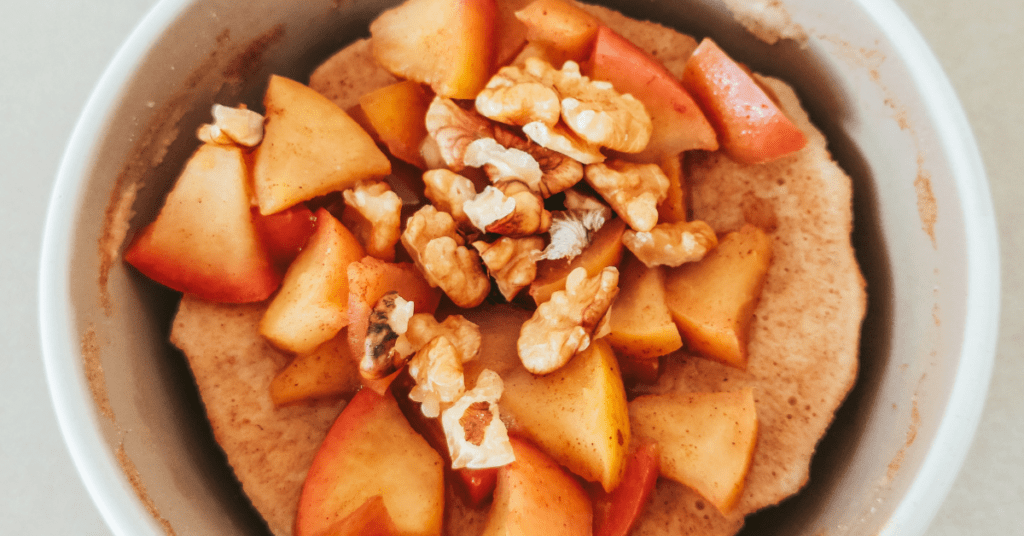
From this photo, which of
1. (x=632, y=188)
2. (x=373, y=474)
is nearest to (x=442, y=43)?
(x=632, y=188)

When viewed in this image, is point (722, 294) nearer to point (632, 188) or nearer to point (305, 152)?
point (632, 188)

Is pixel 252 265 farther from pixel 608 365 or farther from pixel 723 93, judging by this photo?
pixel 723 93

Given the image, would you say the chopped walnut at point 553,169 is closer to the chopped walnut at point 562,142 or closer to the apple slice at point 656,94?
the chopped walnut at point 562,142

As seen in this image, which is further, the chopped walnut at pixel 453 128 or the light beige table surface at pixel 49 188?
the light beige table surface at pixel 49 188

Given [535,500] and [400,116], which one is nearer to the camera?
[535,500]

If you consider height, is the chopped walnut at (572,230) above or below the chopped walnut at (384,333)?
above

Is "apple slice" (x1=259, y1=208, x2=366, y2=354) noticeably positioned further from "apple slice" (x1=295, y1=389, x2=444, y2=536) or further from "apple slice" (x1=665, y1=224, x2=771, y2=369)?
"apple slice" (x1=665, y1=224, x2=771, y2=369)

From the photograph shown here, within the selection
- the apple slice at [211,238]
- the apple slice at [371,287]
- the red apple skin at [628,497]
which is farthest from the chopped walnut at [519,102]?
the red apple skin at [628,497]
